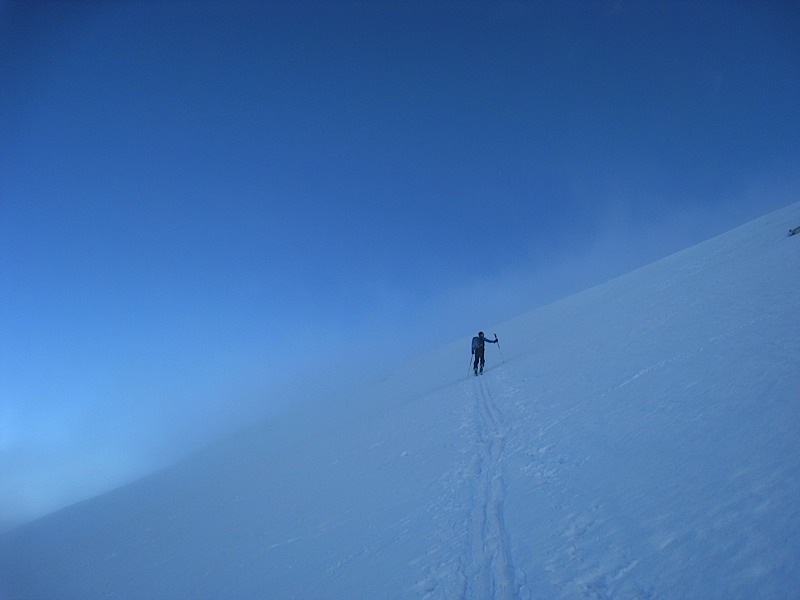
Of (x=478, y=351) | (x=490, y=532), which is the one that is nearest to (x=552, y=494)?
(x=490, y=532)

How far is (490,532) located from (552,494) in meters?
1.14

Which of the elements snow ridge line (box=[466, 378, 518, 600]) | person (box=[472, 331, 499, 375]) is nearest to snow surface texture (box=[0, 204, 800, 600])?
snow ridge line (box=[466, 378, 518, 600])

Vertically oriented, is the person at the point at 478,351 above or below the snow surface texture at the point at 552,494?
above

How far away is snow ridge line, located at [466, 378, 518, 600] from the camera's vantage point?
4227 mm

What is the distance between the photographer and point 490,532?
16.8ft

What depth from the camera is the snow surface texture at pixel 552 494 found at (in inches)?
144

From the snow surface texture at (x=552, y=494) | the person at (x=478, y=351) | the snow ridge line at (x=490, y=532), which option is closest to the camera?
the snow surface texture at (x=552, y=494)

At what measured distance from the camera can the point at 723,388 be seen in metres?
5.91

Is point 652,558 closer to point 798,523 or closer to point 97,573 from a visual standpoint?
point 798,523

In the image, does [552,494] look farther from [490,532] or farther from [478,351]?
[478,351]

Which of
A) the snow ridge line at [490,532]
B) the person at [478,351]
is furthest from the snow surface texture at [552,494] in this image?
the person at [478,351]

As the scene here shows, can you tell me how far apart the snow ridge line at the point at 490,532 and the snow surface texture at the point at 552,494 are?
0.09ft

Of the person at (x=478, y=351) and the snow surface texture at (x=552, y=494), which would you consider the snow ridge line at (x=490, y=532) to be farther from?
the person at (x=478, y=351)

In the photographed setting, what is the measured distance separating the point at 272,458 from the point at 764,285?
719 inches
